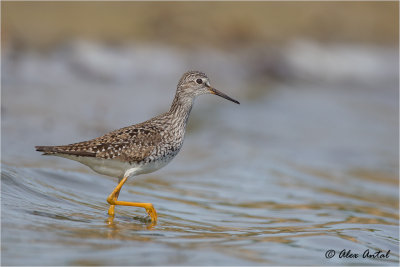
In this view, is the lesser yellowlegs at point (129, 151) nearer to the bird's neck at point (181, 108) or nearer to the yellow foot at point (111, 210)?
the yellow foot at point (111, 210)

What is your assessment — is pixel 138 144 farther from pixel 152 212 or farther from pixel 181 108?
pixel 181 108

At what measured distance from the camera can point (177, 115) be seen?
9.64 metres

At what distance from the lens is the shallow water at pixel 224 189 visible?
7.14 meters

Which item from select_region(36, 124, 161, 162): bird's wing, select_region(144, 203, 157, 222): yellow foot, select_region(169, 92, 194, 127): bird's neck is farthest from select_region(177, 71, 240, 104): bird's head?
select_region(144, 203, 157, 222): yellow foot

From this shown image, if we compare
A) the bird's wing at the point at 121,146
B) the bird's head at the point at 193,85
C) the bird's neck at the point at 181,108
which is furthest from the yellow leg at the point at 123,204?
the bird's head at the point at 193,85

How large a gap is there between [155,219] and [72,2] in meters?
16.7

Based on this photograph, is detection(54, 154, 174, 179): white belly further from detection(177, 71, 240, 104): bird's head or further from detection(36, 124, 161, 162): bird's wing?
detection(177, 71, 240, 104): bird's head

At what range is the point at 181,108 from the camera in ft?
32.0

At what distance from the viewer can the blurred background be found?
7.68 m

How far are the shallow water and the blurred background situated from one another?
1.6 inches

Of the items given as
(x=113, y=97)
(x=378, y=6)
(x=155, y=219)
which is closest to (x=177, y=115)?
(x=155, y=219)

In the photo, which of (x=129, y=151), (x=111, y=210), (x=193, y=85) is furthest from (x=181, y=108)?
(x=111, y=210)

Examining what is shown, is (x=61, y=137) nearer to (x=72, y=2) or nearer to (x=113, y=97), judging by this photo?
(x=113, y=97)

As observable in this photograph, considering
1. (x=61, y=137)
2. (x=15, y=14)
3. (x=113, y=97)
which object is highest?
(x=15, y=14)
